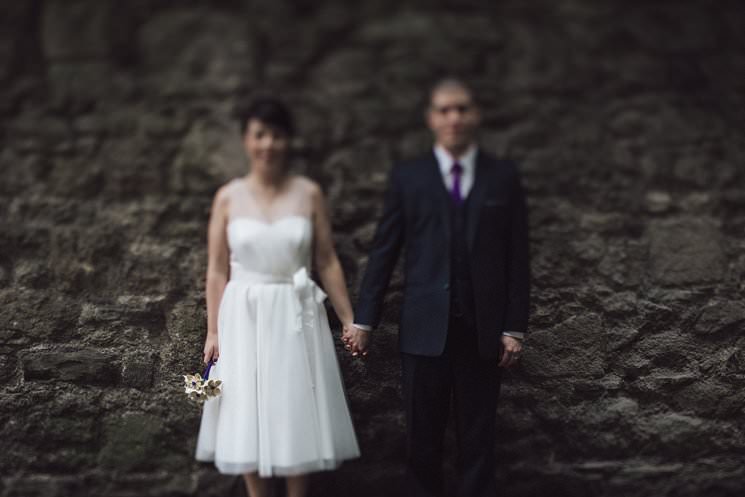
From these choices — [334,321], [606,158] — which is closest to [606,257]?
[606,158]

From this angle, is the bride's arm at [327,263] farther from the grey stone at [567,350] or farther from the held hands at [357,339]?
the grey stone at [567,350]

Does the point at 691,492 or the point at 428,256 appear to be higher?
the point at 428,256

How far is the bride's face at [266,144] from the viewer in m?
2.80

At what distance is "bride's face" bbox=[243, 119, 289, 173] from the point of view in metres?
2.80

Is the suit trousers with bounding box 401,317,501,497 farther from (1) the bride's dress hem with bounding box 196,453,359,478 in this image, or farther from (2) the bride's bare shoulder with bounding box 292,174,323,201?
(2) the bride's bare shoulder with bounding box 292,174,323,201

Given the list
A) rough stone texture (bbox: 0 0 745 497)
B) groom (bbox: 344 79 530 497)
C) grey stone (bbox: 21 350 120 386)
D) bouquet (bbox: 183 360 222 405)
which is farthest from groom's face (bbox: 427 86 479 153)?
grey stone (bbox: 21 350 120 386)

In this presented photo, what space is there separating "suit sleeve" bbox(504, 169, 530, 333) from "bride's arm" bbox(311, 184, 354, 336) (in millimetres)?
685

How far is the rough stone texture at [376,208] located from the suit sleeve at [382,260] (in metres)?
0.44

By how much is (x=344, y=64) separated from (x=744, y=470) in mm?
2838

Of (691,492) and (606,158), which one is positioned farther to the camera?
(606,158)

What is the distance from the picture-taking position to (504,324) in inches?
108

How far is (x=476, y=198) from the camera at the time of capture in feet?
8.94

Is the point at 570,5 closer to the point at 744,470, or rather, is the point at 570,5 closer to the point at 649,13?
the point at 649,13

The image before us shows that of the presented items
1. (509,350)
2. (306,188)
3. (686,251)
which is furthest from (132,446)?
(686,251)
